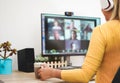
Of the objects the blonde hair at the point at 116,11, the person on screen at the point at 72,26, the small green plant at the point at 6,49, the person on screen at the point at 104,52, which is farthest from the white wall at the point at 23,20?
the blonde hair at the point at 116,11

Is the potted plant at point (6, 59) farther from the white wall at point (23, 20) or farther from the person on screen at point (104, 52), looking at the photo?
the person on screen at point (104, 52)

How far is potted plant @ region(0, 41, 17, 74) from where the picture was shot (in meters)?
1.76

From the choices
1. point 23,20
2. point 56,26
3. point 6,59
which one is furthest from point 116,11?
point 23,20

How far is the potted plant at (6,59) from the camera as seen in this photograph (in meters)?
1.76

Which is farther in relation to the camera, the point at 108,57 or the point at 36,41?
the point at 36,41

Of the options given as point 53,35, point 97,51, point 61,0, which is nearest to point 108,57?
point 97,51

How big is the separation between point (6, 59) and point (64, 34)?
0.52 metres

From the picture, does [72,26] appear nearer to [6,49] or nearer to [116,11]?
[6,49]

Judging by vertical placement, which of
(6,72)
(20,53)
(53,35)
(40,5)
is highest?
(40,5)

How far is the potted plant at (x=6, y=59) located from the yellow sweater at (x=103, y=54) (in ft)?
2.52

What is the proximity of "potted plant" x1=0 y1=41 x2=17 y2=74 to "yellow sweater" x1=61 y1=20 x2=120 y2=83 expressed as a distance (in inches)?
30.2

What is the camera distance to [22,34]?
6.72 feet

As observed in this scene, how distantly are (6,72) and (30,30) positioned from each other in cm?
47

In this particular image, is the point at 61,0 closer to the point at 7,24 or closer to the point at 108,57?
the point at 7,24
